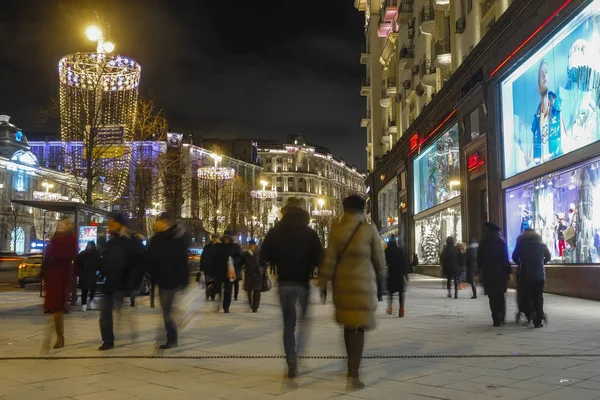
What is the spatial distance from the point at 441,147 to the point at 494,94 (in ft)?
26.1

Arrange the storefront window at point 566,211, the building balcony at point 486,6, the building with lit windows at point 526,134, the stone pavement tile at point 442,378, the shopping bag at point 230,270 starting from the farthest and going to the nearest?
the building balcony at point 486,6
the building with lit windows at point 526,134
the storefront window at point 566,211
the shopping bag at point 230,270
the stone pavement tile at point 442,378

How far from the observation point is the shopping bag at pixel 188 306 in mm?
9103

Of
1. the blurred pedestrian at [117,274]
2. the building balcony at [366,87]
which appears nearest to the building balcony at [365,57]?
the building balcony at [366,87]

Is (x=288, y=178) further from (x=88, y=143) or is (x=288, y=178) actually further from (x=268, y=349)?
(x=268, y=349)

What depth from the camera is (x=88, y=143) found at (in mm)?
19641

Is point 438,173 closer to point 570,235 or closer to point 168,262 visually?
point 570,235

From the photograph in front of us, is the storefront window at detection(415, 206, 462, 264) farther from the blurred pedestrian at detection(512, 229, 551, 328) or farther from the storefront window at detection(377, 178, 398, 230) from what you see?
the blurred pedestrian at detection(512, 229, 551, 328)

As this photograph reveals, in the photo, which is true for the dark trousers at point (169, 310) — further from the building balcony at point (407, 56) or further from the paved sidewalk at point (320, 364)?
the building balcony at point (407, 56)

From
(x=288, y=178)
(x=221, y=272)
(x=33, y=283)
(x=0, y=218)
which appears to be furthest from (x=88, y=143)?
(x=288, y=178)

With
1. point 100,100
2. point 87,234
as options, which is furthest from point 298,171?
point 87,234

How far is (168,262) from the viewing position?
8141mm

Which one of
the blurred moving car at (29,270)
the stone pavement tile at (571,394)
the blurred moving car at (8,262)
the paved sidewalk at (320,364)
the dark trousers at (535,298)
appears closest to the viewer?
the stone pavement tile at (571,394)

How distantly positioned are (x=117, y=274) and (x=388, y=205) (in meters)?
39.8

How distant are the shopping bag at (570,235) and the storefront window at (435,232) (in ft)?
31.9
